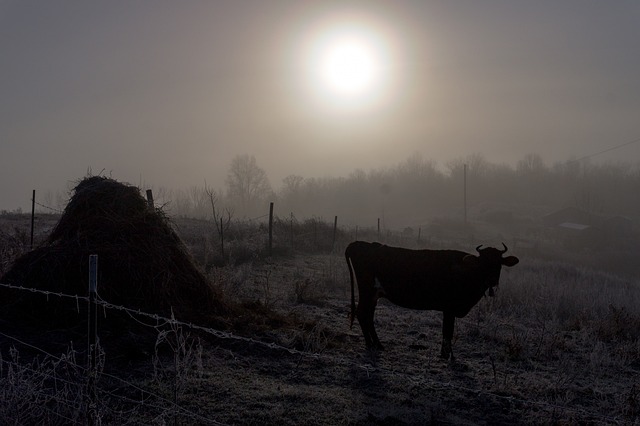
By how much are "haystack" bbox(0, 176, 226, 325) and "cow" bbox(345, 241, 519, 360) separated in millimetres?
2507

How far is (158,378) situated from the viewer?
6.80 metres

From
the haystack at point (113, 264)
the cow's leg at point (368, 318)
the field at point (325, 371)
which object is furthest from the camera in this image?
the cow's leg at point (368, 318)

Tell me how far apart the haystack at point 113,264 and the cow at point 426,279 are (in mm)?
2507

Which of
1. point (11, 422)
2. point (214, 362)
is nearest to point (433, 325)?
point (214, 362)

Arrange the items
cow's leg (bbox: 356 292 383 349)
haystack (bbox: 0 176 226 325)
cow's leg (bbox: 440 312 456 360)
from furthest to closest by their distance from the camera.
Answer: cow's leg (bbox: 356 292 383 349) → haystack (bbox: 0 176 226 325) → cow's leg (bbox: 440 312 456 360)

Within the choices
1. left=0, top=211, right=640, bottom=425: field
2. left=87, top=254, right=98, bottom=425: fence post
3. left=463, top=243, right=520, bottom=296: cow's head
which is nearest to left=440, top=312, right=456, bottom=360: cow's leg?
left=0, top=211, right=640, bottom=425: field

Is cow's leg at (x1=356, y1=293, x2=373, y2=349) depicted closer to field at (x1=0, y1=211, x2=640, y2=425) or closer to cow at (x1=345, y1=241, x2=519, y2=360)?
cow at (x1=345, y1=241, x2=519, y2=360)

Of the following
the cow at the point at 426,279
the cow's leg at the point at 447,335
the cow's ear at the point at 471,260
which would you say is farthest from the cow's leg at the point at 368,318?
the cow's ear at the point at 471,260

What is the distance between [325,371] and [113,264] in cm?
375

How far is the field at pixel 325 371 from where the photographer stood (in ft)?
19.5

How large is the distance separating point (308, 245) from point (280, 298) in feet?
43.2

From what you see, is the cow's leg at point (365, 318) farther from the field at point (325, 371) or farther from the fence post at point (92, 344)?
Answer: the fence post at point (92, 344)

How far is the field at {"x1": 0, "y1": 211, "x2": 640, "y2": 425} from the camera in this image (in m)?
5.95

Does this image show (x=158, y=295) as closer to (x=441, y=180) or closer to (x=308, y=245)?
(x=308, y=245)
